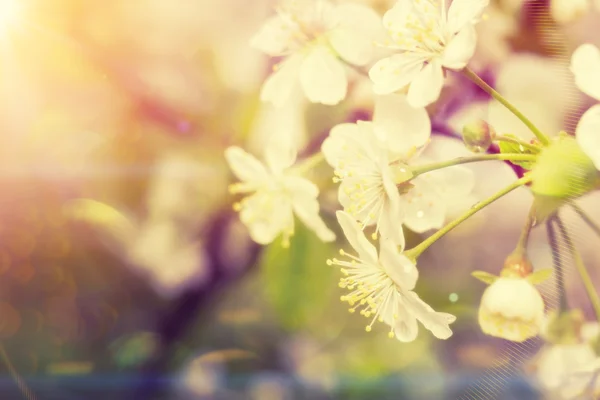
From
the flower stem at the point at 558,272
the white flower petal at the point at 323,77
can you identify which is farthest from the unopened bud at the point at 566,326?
the white flower petal at the point at 323,77

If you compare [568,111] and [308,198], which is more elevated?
[308,198]

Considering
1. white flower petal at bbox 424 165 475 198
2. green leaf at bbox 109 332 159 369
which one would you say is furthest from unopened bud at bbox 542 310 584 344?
green leaf at bbox 109 332 159 369

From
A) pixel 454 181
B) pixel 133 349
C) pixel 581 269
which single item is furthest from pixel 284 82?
pixel 133 349

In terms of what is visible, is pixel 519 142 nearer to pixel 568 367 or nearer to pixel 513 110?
pixel 513 110

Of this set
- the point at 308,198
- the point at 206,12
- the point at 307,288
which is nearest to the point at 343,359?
the point at 307,288

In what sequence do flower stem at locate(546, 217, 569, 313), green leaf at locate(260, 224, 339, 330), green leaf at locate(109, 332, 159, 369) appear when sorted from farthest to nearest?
1. green leaf at locate(109, 332, 159, 369)
2. green leaf at locate(260, 224, 339, 330)
3. flower stem at locate(546, 217, 569, 313)

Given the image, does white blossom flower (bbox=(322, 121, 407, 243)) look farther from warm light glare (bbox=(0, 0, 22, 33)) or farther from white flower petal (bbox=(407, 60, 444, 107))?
warm light glare (bbox=(0, 0, 22, 33))

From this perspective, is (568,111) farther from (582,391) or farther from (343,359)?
(343,359)
